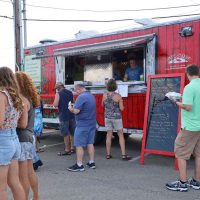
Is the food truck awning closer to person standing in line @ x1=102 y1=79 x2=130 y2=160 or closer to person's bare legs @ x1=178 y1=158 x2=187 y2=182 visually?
person standing in line @ x1=102 y1=79 x2=130 y2=160

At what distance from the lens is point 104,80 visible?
8.80 meters

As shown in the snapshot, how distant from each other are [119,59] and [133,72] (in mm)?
826

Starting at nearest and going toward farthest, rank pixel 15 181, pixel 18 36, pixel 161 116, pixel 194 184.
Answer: pixel 15 181, pixel 194 184, pixel 161 116, pixel 18 36

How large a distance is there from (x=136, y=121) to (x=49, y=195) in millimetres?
3300

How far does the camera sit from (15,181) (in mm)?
3594

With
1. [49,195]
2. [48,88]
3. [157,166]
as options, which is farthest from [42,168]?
[48,88]

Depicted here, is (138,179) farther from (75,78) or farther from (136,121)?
(75,78)

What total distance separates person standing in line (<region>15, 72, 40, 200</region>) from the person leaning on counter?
416 cm

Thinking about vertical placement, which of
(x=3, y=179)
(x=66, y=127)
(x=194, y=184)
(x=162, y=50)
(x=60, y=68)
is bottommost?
(x=194, y=184)

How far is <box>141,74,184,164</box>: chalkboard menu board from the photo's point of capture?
6418 mm

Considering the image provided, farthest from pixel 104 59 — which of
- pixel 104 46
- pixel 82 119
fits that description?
pixel 82 119

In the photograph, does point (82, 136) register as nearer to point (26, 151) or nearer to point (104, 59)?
point (26, 151)

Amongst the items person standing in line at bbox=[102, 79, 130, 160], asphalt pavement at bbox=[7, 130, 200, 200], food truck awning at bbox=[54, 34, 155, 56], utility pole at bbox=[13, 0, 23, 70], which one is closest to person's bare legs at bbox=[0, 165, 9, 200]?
asphalt pavement at bbox=[7, 130, 200, 200]

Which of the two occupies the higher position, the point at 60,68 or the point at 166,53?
the point at 166,53
